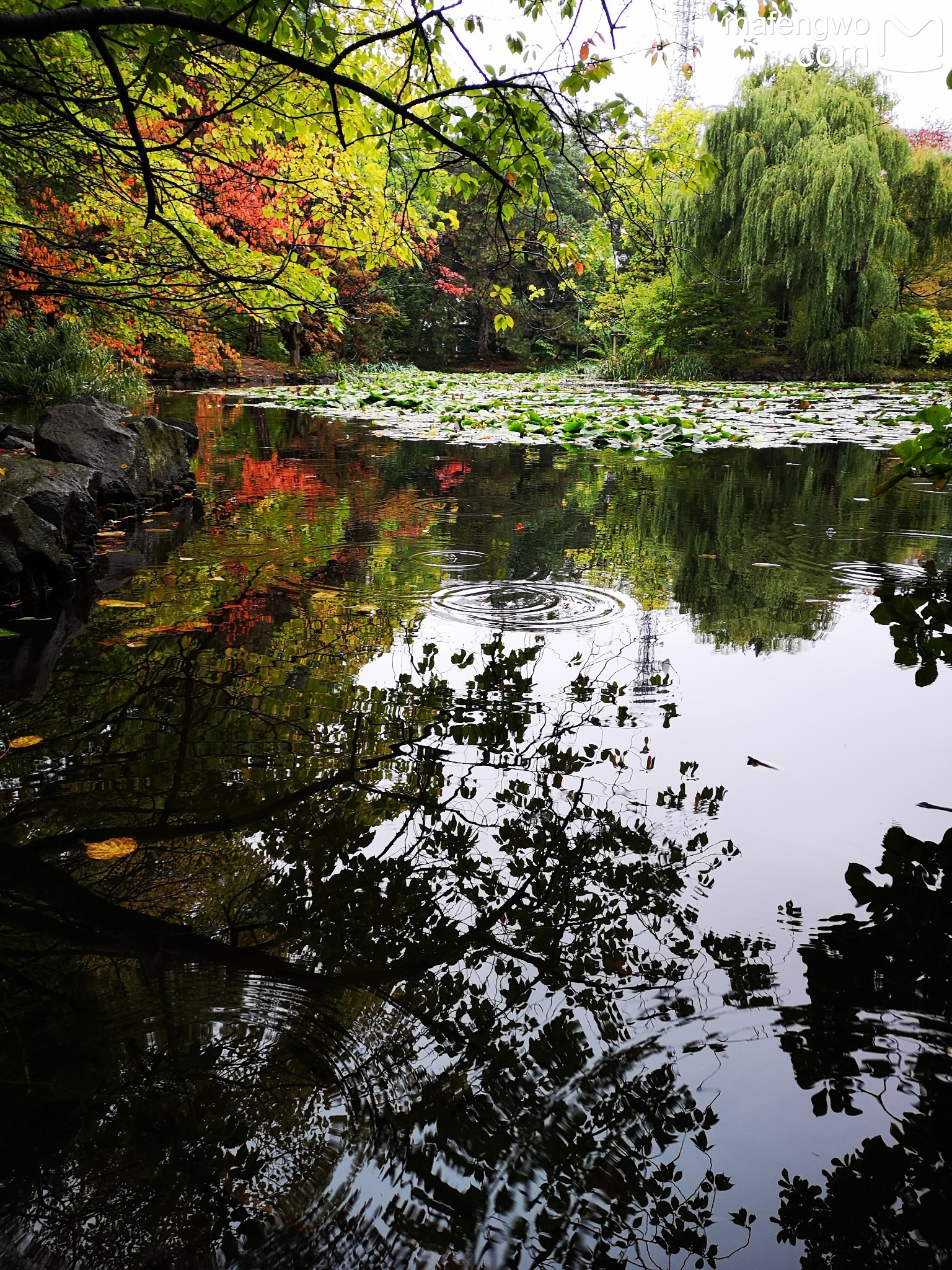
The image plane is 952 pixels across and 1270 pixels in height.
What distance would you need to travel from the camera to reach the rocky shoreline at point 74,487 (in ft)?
12.7

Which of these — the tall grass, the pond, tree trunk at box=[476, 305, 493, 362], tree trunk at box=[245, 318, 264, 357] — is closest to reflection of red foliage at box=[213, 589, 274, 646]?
the pond

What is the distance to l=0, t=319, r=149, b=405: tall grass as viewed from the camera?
11078 mm

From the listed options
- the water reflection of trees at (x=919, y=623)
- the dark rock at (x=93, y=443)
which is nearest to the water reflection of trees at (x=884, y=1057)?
the water reflection of trees at (x=919, y=623)

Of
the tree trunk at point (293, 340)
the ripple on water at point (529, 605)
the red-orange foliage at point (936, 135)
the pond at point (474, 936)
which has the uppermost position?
the red-orange foliage at point (936, 135)

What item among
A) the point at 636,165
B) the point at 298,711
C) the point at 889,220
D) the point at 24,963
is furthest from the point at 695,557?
the point at 889,220

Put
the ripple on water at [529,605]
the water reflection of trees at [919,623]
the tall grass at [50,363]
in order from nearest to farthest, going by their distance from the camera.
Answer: the water reflection of trees at [919,623], the ripple on water at [529,605], the tall grass at [50,363]

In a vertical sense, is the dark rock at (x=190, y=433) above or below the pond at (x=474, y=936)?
above

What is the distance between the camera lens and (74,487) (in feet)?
14.7

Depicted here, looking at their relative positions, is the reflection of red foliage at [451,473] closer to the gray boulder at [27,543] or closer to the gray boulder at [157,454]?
the gray boulder at [157,454]

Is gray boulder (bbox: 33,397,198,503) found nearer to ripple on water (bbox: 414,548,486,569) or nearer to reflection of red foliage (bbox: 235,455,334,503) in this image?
reflection of red foliage (bbox: 235,455,334,503)

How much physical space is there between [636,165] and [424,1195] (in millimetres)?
3475

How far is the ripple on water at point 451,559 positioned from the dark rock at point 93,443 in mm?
2338

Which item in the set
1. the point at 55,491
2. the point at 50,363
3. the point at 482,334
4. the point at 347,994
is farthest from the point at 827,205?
the point at 482,334

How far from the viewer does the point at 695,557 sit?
4.93 meters
